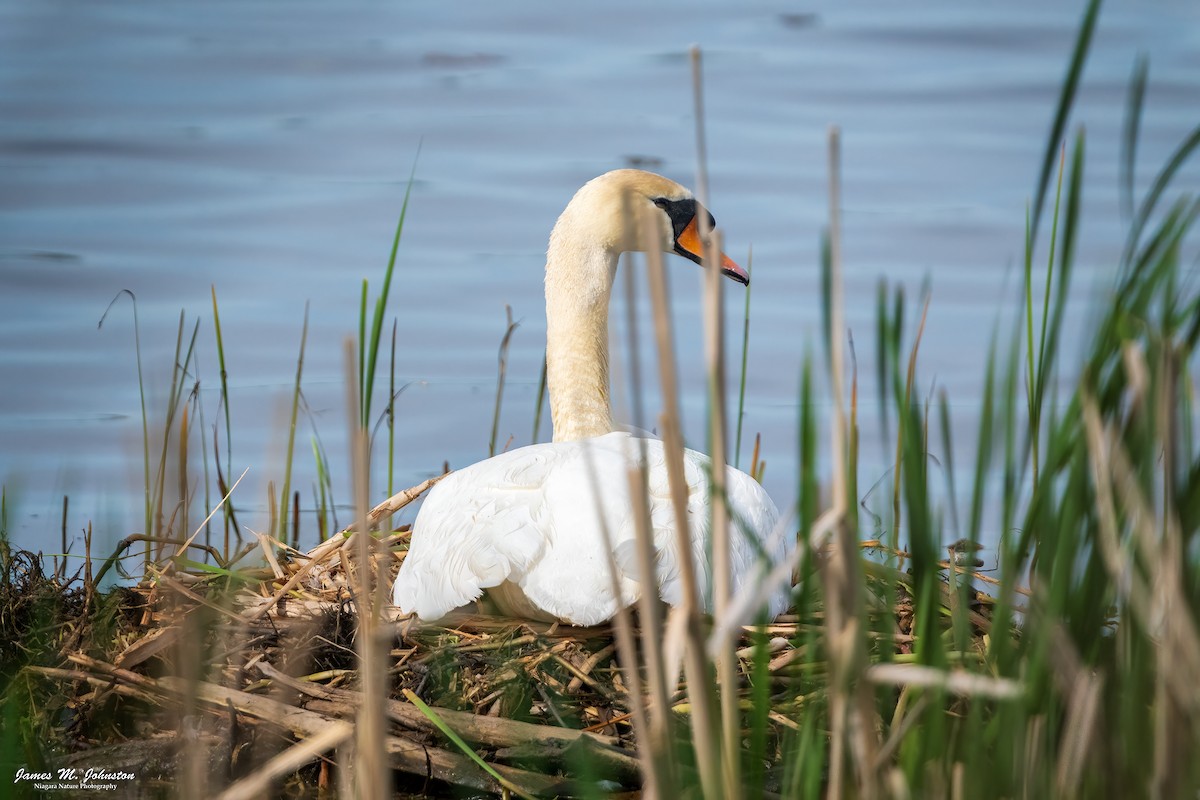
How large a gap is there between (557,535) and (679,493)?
1.43m

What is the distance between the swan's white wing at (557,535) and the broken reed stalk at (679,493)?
3.40ft

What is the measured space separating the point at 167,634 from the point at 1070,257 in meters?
2.21

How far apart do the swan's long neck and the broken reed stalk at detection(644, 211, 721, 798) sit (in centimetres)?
294

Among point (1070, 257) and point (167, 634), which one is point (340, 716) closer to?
point (167, 634)

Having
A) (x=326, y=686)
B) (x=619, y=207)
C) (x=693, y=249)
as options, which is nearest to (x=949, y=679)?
(x=326, y=686)

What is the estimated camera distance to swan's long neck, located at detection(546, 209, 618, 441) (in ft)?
16.0

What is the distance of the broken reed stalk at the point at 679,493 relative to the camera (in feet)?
5.83

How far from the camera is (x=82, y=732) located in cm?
318

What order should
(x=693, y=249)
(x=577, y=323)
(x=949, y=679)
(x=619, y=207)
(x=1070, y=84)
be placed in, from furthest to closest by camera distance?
(x=693, y=249) < (x=577, y=323) < (x=619, y=207) < (x=1070, y=84) < (x=949, y=679)

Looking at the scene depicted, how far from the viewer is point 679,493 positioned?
6.10 ft

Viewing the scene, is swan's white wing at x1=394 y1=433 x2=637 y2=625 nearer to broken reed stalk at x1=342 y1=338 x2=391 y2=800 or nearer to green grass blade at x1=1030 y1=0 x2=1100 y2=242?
broken reed stalk at x1=342 y1=338 x2=391 y2=800

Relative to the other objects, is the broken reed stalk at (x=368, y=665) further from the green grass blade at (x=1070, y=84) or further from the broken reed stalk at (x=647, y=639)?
the green grass blade at (x=1070, y=84)

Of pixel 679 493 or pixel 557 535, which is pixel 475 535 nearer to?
pixel 557 535

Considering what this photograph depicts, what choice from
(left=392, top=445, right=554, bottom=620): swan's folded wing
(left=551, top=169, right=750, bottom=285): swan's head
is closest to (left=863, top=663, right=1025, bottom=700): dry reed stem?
(left=392, top=445, right=554, bottom=620): swan's folded wing
